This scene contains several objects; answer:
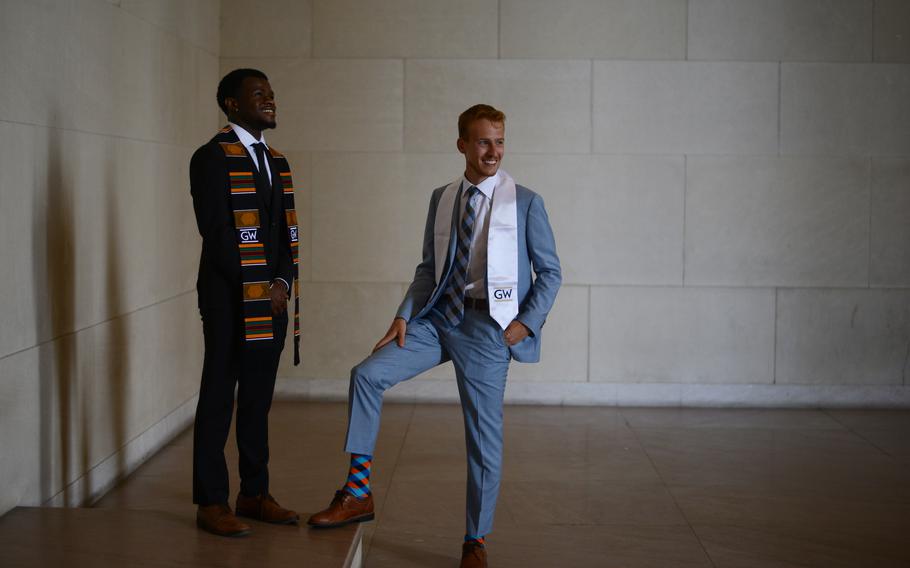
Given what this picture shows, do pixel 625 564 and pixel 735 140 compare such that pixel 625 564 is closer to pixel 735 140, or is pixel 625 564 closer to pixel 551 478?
pixel 551 478

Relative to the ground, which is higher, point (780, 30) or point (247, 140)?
point (780, 30)

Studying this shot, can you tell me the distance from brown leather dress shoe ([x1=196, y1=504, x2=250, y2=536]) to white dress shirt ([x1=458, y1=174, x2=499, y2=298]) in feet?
4.04

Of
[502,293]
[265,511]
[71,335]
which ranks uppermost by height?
[502,293]

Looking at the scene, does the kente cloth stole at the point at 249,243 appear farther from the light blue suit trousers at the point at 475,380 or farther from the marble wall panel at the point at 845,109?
Answer: the marble wall panel at the point at 845,109

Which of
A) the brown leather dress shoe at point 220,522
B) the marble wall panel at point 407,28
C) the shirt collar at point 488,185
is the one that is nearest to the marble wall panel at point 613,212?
the marble wall panel at point 407,28

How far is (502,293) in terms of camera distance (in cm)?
395

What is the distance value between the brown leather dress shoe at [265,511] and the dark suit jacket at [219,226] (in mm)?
803

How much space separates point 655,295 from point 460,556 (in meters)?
3.51

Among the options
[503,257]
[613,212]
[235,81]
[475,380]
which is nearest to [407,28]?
[613,212]

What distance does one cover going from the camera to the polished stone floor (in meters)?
4.44

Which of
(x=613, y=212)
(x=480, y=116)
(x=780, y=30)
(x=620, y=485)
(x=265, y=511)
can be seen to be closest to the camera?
(x=480, y=116)

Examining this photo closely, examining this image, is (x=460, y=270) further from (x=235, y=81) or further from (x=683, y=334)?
(x=683, y=334)

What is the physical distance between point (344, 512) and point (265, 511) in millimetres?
347

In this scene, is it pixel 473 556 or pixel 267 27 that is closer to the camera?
pixel 473 556
